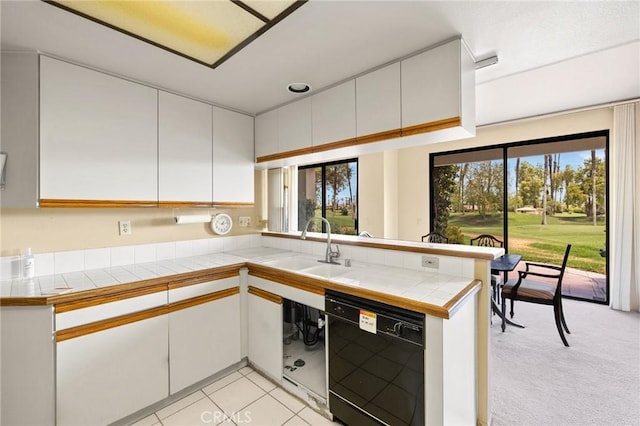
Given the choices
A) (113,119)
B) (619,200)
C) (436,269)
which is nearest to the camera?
(436,269)

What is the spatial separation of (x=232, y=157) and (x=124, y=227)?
1084mm

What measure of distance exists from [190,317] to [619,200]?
5.08 metres

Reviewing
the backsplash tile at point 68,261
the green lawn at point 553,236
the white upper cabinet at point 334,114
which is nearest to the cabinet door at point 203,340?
the backsplash tile at point 68,261

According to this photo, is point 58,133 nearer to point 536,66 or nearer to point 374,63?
point 374,63

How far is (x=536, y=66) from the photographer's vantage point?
195 centimetres

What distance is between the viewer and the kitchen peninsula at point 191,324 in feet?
4.53

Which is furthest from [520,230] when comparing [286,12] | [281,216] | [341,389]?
Answer: [286,12]

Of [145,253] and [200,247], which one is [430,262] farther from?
[145,253]

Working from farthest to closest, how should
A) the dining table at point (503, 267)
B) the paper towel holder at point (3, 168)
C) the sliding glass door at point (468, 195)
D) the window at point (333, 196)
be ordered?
the window at point (333, 196) → the sliding glass door at point (468, 195) → the dining table at point (503, 267) → the paper towel holder at point (3, 168)

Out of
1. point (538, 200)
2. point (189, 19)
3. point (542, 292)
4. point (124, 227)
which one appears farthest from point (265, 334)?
point (538, 200)

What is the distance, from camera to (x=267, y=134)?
2707mm

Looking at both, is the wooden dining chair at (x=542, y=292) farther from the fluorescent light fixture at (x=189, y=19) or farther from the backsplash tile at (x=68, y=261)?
the backsplash tile at (x=68, y=261)

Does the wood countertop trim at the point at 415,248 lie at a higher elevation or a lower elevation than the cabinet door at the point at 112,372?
higher
